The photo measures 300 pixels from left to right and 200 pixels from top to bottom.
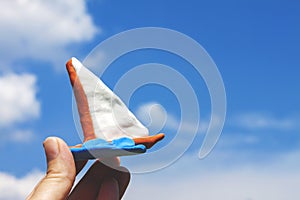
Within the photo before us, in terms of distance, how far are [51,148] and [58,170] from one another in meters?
0.10

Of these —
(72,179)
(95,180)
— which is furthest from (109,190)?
(72,179)

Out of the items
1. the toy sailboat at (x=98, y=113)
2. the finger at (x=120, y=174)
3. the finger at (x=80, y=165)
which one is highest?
the toy sailboat at (x=98, y=113)

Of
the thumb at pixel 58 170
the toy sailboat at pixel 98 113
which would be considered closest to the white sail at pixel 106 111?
the toy sailboat at pixel 98 113

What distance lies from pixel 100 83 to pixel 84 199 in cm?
56

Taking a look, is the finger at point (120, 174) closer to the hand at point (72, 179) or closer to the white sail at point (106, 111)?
the hand at point (72, 179)

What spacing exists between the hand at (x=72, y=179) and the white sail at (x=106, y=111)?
17 centimetres

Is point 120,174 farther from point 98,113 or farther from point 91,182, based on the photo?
point 98,113

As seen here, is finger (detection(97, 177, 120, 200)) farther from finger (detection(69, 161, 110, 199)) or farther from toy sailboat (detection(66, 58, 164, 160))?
toy sailboat (detection(66, 58, 164, 160))

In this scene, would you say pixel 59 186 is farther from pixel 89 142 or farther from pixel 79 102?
pixel 79 102

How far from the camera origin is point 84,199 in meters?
2.29

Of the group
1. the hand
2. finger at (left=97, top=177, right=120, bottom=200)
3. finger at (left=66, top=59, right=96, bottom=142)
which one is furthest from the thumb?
finger at (left=97, top=177, right=120, bottom=200)

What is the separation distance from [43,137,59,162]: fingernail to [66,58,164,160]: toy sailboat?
71mm

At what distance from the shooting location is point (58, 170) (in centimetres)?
203

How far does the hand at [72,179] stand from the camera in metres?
1.99
